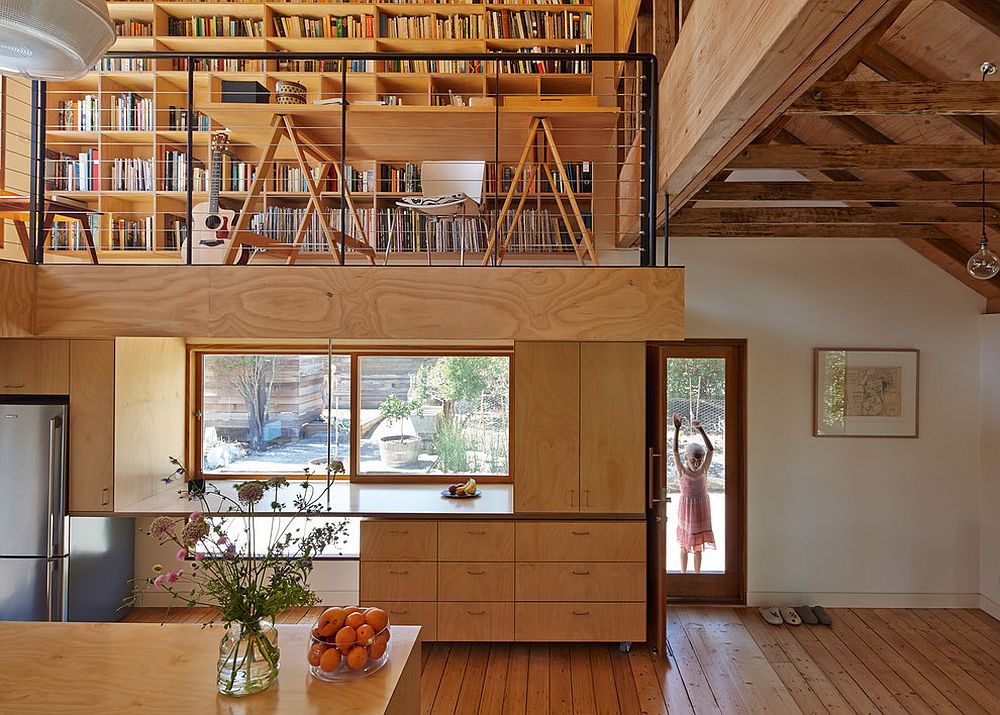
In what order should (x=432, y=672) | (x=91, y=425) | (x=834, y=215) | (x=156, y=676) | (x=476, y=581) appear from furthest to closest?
1. (x=834, y=215)
2. (x=476, y=581)
3. (x=91, y=425)
4. (x=432, y=672)
5. (x=156, y=676)

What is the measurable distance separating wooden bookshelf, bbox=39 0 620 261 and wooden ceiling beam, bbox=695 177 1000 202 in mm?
1154

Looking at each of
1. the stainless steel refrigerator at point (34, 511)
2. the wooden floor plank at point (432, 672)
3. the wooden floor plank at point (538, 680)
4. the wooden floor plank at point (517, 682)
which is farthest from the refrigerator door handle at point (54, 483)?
the wooden floor plank at point (538, 680)

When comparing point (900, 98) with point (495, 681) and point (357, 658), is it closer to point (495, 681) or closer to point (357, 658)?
point (357, 658)

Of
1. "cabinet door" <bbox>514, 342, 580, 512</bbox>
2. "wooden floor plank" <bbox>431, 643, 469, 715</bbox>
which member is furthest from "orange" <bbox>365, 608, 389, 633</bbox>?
"cabinet door" <bbox>514, 342, 580, 512</bbox>

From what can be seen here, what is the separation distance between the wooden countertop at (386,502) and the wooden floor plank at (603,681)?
1003 mm

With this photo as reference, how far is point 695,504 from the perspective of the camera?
5.36m

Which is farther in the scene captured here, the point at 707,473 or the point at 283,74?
the point at 707,473

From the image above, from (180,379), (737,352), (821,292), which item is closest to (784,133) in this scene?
(821,292)

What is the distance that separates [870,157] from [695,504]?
2992 mm

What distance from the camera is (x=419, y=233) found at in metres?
4.88

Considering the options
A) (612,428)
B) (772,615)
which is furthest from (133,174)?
(772,615)

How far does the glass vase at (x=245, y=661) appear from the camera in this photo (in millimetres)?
2168

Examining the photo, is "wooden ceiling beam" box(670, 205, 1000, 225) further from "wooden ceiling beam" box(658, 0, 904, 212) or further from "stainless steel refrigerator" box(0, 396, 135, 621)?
"stainless steel refrigerator" box(0, 396, 135, 621)

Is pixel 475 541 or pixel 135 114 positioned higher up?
pixel 135 114
